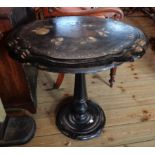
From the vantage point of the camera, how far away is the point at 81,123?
1492 mm

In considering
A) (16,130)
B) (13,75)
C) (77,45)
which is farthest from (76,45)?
(16,130)

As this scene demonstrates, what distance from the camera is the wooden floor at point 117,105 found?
4.73 ft

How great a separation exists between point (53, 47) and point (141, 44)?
40 cm

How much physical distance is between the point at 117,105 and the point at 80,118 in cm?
37

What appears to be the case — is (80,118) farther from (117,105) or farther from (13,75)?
(13,75)

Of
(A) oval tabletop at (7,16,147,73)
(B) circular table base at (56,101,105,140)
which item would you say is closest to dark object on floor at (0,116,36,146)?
(B) circular table base at (56,101,105,140)

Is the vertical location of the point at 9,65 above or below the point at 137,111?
above

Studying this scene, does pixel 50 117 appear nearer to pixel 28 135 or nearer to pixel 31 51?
pixel 28 135

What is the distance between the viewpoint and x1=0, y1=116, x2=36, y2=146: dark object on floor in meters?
1.41

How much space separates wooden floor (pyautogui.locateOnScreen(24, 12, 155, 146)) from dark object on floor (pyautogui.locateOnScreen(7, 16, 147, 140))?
20 cm

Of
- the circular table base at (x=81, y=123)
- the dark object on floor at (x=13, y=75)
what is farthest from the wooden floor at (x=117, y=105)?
the dark object on floor at (x=13, y=75)
